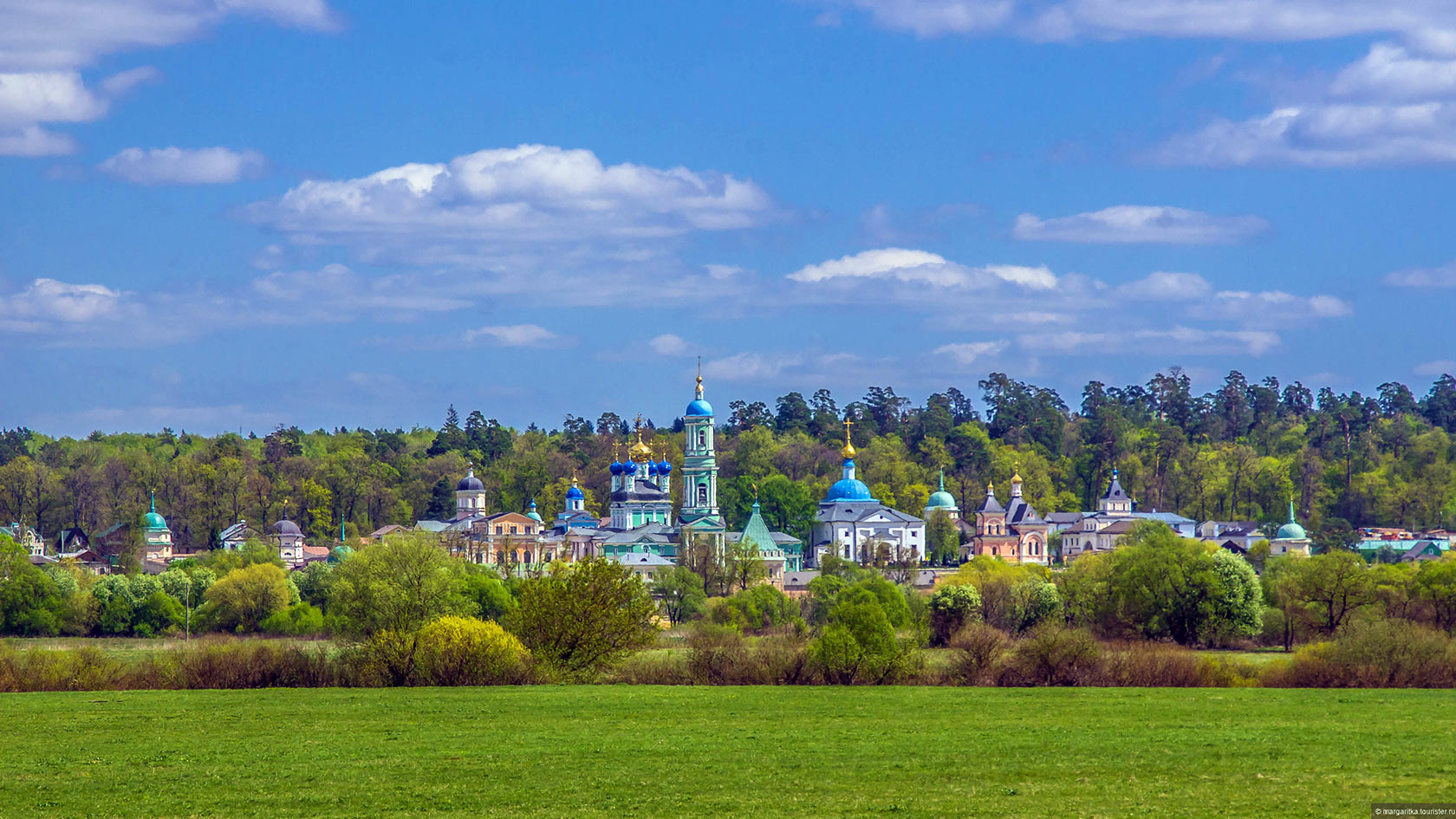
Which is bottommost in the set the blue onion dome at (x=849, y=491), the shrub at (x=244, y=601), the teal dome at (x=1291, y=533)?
the shrub at (x=244, y=601)

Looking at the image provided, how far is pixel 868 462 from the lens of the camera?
137125 mm

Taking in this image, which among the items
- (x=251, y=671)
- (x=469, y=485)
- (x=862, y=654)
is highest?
(x=469, y=485)

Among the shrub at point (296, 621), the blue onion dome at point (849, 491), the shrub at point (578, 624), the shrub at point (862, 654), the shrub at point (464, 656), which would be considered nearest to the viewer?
the shrub at point (464, 656)

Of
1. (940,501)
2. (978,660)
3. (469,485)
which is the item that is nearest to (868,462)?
(940,501)

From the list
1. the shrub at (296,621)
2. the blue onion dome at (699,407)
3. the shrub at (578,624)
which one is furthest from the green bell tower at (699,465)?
the shrub at (578,624)

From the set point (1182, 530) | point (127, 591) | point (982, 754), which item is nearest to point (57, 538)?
point (127, 591)

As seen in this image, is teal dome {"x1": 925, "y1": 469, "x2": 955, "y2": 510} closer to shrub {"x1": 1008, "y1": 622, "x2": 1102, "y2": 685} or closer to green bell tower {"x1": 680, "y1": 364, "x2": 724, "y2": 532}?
green bell tower {"x1": 680, "y1": 364, "x2": 724, "y2": 532}

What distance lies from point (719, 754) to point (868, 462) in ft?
371

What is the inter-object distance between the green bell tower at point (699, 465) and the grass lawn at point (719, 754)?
66635 mm

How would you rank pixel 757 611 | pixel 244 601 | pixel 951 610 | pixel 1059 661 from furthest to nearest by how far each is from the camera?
1. pixel 244 601
2. pixel 757 611
3. pixel 951 610
4. pixel 1059 661

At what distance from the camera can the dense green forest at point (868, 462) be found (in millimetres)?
119312

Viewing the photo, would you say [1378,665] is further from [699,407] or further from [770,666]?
[699,407]

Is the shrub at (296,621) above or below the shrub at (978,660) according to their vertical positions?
above

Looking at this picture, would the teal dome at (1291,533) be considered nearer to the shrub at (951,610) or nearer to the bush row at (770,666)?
the shrub at (951,610)
